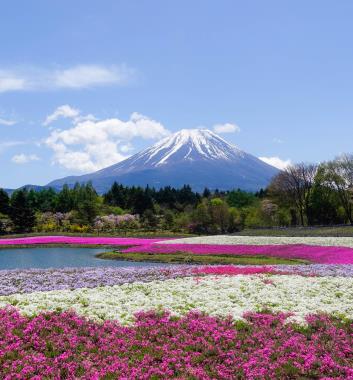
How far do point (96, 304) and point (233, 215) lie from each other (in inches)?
3346

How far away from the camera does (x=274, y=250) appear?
139ft

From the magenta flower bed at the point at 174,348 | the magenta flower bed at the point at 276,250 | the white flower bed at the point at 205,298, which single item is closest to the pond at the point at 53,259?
the magenta flower bed at the point at 276,250

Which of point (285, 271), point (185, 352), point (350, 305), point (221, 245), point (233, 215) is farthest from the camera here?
point (233, 215)

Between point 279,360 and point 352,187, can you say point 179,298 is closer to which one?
point 279,360

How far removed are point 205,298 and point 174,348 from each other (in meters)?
4.79

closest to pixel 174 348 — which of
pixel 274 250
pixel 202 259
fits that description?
pixel 202 259

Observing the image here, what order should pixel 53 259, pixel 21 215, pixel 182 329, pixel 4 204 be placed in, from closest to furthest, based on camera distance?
pixel 182 329, pixel 53 259, pixel 21 215, pixel 4 204

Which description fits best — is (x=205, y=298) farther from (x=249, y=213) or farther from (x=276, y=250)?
(x=249, y=213)

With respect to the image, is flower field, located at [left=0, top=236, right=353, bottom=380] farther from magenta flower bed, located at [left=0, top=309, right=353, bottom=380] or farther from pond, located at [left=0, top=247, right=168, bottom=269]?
pond, located at [left=0, top=247, right=168, bottom=269]

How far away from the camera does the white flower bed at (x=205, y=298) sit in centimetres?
1436

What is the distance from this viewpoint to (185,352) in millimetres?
10945

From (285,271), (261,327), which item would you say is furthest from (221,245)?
(261,327)

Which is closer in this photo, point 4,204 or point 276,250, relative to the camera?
point 276,250

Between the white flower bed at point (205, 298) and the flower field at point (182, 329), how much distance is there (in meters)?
0.04
